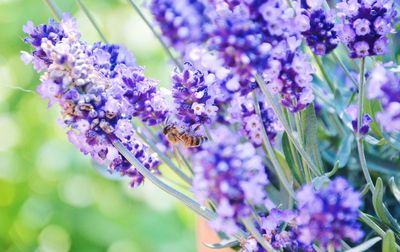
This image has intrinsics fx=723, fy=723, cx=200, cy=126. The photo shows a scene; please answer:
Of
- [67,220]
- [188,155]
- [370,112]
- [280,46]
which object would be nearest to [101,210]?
[67,220]

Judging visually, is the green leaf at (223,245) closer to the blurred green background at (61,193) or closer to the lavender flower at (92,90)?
the lavender flower at (92,90)

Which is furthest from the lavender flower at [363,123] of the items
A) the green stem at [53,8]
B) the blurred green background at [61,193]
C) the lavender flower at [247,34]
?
the blurred green background at [61,193]

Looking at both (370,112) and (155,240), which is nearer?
(370,112)

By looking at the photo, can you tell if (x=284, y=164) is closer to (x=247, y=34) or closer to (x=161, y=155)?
(x=161, y=155)

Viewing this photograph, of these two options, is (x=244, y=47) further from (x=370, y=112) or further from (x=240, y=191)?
(x=370, y=112)

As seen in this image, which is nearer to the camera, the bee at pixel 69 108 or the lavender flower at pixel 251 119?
the bee at pixel 69 108

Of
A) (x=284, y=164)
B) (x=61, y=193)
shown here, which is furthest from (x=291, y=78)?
(x=61, y=193)
